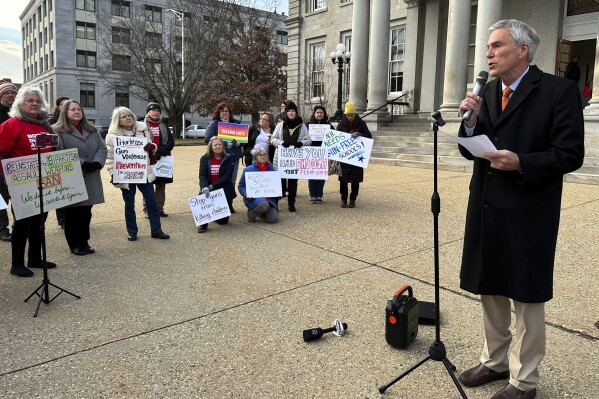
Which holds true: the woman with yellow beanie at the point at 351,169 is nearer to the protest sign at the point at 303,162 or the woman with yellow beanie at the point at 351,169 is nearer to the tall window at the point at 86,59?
the protest sign at the point at 303,162

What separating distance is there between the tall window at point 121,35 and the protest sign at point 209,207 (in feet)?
105

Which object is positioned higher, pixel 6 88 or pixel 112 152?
pixel 6 88

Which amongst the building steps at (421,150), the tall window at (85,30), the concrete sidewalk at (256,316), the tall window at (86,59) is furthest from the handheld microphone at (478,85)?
the tall window at (85,30)

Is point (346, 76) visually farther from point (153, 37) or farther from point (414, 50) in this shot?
point (153, 37)

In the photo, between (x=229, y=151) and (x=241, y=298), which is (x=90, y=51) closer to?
(x=229, y=151)

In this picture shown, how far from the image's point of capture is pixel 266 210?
7629 mm

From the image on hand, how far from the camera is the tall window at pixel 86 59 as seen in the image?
60.3 m

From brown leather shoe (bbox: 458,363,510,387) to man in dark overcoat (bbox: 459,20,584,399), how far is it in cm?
23

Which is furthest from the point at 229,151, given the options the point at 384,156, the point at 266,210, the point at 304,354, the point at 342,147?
the point at 384,156

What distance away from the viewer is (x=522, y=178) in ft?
8.32

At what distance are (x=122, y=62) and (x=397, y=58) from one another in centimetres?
2353

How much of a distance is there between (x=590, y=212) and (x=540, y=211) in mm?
6631

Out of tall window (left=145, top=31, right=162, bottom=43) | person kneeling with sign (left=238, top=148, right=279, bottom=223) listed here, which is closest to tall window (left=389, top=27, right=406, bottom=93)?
person kneeling with sign (left=238, top=148, right=279, bottom=223)

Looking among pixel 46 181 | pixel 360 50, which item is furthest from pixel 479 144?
pixel 360 50
